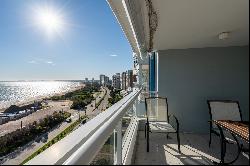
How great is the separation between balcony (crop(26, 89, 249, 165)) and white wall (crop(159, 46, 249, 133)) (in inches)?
20.6

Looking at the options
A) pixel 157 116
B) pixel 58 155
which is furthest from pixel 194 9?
pixel 157 116

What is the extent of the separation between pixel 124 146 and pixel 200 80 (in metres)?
3.43

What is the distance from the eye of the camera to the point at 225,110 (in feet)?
15.8

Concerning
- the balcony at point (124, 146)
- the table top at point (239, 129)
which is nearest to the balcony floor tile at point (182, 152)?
the balcony at point (124, 146)

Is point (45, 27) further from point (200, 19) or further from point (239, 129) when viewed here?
point (239, 129)

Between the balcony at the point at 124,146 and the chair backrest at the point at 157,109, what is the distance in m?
0.29

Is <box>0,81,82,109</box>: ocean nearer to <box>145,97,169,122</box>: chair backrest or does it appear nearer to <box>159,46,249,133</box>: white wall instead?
<box>145,97,169,122</box>: chair backrest

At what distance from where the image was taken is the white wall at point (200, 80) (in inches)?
213

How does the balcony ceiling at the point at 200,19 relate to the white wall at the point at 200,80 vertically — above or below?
above

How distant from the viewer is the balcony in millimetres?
583

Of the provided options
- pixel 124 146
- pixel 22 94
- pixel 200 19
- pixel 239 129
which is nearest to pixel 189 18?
pixel 200 19

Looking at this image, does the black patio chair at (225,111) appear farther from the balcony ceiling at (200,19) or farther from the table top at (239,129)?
the balcony ceiling at (200,19)

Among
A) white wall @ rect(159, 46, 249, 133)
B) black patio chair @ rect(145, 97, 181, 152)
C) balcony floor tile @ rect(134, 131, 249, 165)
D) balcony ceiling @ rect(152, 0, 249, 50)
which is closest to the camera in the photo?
balcony ceiling @ rect(152, 0, 249, 50)

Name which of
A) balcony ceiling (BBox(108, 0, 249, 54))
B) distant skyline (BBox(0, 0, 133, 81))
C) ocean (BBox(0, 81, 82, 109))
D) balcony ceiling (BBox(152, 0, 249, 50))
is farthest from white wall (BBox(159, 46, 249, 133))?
ocean (BBox(0, 81, 82, 109))
